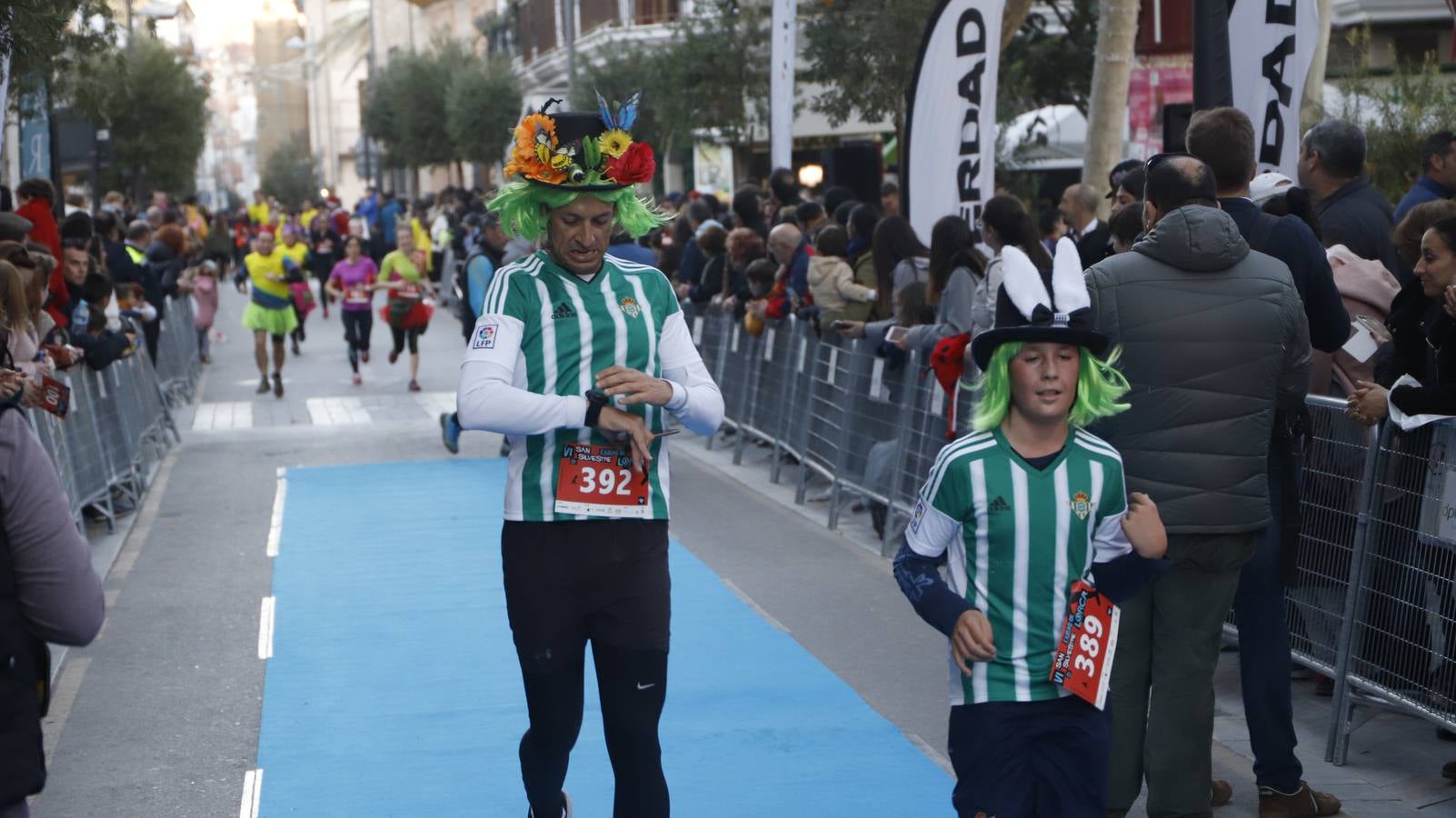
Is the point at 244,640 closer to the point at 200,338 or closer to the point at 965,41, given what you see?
the point at 965,41

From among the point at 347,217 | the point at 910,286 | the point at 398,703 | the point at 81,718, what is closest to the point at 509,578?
the point at 398,703

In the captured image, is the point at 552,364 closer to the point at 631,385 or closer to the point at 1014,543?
the point at 631,385

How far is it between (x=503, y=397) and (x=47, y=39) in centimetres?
671

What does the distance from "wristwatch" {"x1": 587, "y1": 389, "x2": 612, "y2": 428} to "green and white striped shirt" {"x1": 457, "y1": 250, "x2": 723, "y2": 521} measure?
0.05 feet

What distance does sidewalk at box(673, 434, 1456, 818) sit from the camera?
586 cm

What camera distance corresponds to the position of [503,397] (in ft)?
14.5

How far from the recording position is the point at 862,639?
8406 millimetres

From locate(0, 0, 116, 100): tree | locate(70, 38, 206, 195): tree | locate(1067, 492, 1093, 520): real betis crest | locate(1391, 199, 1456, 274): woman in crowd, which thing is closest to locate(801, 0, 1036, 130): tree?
locate(0, 0, 116, 100): tree

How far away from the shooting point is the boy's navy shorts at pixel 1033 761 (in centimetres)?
396

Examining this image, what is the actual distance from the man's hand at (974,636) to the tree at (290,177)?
95.2 m

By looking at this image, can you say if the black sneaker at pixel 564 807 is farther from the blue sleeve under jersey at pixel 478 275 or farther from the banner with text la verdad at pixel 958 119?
the blue sleeve under jersey at pixel 478 275

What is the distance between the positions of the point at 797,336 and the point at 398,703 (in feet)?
19.5

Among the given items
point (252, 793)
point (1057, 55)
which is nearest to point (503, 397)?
point (252, 793)

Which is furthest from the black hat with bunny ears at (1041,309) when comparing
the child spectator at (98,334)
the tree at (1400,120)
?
the tree at (1400,120)
